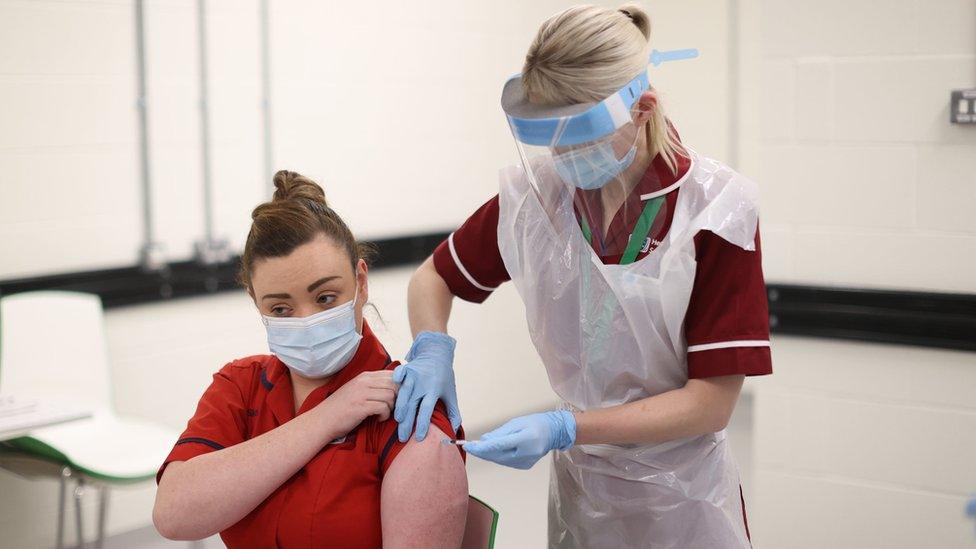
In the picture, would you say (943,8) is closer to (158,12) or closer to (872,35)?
(872,35)

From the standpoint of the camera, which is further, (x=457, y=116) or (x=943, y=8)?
(x=457, y=116)

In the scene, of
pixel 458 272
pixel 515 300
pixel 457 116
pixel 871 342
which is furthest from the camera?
pixel 515 300

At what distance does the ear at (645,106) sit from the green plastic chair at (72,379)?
1694mm

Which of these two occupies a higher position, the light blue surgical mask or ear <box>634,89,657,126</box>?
ear <box>634,89,657,126</box>

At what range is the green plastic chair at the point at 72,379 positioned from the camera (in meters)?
2.65

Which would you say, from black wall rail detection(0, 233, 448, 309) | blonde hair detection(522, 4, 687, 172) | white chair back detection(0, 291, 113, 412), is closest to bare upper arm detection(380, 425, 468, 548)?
blonde hair detection(522, 4, 687, 172)

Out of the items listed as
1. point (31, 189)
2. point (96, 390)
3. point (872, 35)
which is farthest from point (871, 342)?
point (31, 189)

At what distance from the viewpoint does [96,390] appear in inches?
113

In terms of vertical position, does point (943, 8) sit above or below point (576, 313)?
above

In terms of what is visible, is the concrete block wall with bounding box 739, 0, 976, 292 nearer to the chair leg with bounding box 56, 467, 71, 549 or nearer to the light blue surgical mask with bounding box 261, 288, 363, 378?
the light blue surgical mask with bounding box 261, 288, 363, 378

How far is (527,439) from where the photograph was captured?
1389 mm

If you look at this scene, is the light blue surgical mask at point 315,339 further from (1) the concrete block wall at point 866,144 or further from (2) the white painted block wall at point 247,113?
(2) the white painted block wall at point 247,113

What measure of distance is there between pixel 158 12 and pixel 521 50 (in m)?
1.70

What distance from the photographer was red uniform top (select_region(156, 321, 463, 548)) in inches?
55.5
